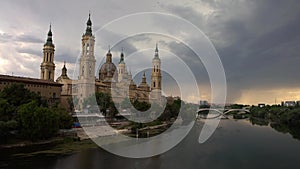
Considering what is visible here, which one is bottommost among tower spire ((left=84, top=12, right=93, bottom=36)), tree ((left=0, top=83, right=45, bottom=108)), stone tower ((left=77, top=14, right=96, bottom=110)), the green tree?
the green tree

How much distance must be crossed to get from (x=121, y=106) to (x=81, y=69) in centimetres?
673

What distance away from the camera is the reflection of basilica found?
31.8 metres

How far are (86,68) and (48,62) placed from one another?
5.32 meters

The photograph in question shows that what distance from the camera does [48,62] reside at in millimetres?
32656

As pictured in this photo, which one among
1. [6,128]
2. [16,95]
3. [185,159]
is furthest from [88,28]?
[185,159]

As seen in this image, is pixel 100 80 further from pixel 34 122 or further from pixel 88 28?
pixel 34 122

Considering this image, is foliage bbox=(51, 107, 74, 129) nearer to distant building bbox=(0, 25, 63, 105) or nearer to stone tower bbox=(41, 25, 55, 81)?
distant building bbox=(0, 25, 63, 105)

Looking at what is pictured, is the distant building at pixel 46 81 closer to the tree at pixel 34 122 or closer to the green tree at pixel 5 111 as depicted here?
the green tree at pixel 5 111

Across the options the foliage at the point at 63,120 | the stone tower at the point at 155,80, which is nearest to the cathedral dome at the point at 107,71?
the stone tower at the point at 155,80

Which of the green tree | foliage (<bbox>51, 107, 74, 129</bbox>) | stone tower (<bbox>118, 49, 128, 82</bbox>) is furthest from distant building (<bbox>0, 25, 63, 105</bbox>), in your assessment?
stone tower (<bbox>118, 49, 128, 82</bbox>)

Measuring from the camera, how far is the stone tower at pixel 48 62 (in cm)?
3247

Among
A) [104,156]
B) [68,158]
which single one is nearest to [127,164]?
[104,156]

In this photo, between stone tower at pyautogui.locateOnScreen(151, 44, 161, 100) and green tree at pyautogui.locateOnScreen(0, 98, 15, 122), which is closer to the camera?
green tree at pyautogui.locateOnScreen(0, 98, 15, 122)

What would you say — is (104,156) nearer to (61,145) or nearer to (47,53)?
(61,145)
